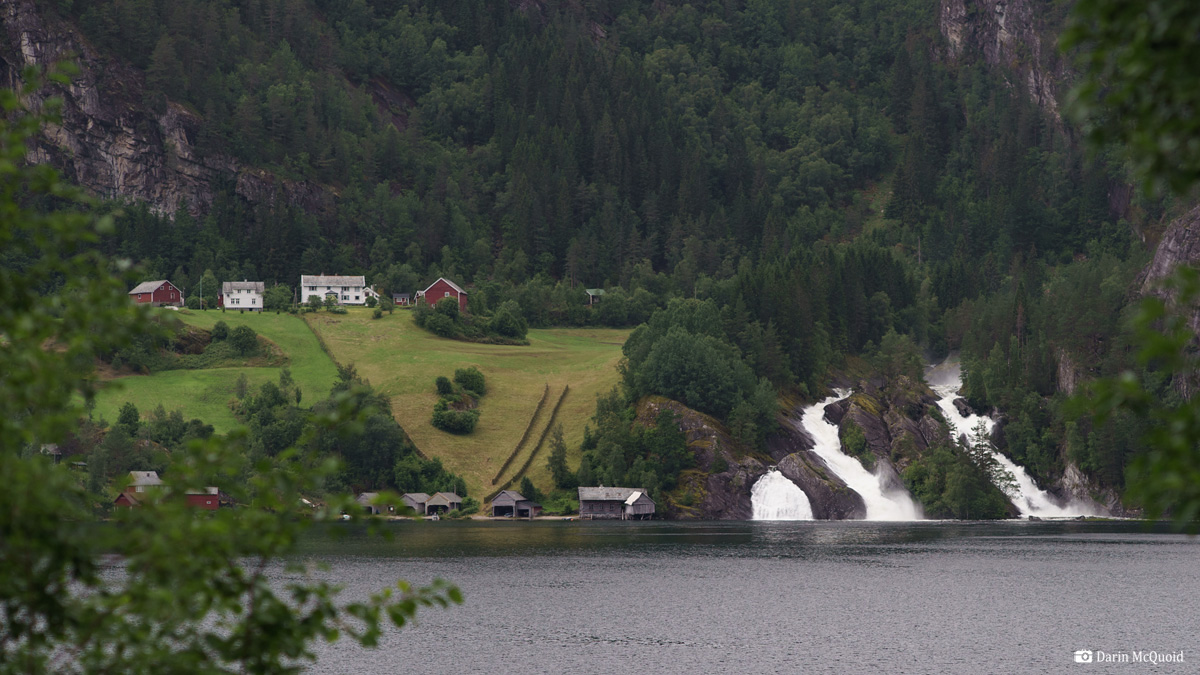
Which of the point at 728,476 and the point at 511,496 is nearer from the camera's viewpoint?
the point at 511,496

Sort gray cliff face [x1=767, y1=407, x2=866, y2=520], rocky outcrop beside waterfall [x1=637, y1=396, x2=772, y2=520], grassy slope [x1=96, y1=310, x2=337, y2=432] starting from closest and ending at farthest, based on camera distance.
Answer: grassy slope [x1=96, y1=310, x2=337, y2=432] → rocky outcrop beside waterfall [x1=637, y1=396, x2=772, y2=520] → gray cliff face [x1=767, y1=407, x2=866, y2=520]

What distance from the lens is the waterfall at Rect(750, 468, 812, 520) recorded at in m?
177

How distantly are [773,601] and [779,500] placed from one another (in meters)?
92.6

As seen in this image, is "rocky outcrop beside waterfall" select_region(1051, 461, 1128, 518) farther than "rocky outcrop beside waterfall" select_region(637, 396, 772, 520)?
No

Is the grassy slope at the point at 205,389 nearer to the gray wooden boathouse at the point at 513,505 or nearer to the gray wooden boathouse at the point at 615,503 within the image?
the gray wooden boathouse at the point at 513,505

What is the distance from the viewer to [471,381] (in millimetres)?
192750

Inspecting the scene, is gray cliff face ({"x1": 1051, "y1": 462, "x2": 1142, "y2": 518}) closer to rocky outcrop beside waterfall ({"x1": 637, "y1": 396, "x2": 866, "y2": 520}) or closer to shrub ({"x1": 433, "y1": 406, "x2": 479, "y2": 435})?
rocky outcrop beside waterfall ({"x1": 637, "y1": 396, "x2": 866, "y2": 520})

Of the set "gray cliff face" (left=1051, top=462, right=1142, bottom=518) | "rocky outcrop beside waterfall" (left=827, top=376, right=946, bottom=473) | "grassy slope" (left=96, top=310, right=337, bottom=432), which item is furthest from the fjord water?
"grassy slope" (left=96, top=310, right=337, bottom=432)

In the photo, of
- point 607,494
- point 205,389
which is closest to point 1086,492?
point 607,494

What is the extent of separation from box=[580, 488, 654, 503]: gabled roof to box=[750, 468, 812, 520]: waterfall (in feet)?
61.4

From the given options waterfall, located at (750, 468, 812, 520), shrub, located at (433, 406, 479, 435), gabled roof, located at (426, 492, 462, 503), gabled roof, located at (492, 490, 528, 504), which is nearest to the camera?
gabled roof, located at (426, 492, 462, 503)

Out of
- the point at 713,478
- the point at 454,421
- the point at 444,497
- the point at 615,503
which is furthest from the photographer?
the point at 454,421

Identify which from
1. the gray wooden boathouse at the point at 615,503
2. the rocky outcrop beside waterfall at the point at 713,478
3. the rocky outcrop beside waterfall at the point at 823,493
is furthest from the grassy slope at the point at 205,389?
the rocky outcrop beside waterfall at the point at 823,493

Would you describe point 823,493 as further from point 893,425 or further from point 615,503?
point 615,503
